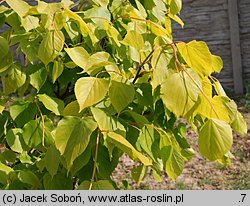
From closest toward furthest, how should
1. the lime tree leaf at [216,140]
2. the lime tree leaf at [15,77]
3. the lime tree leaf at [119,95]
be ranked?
the lime tree leaf at [216,140] < the lime tree leaf at [119,95] < the lime tree leaf at [15,77]

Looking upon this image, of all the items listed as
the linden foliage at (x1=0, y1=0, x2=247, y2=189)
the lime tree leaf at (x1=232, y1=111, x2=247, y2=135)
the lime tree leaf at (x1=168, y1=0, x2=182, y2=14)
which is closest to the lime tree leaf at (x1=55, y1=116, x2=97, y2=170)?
the linden foliage at (x1=0, y1=0, x2=247, y2=189)

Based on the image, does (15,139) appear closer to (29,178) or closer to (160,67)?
(29,178)

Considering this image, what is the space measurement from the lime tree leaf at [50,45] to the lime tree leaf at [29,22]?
122 millimetres

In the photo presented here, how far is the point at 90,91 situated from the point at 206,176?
3.48 metres

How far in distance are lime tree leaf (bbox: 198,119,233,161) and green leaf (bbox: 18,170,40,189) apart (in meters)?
0.48

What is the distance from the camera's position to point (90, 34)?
1.28 metres

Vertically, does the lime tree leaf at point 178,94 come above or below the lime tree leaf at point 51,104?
above

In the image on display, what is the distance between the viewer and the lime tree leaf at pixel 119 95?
1.10 m

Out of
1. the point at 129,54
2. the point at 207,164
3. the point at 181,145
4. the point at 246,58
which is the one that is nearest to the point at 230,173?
the point at 207,164

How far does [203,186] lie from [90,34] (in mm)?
3123

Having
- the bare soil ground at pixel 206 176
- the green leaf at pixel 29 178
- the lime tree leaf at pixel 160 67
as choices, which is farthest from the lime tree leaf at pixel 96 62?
the bare soil ground at pixel 206 176

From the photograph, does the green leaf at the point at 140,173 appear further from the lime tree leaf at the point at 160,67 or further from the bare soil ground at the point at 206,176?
the bare soil ground at the point at 206,176

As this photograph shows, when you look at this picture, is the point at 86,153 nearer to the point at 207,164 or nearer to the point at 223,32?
the point at 207,164

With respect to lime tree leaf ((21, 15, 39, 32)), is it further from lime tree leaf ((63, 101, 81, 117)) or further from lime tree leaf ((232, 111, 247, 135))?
lime tree leaf ((232, 111, 247, 135))
